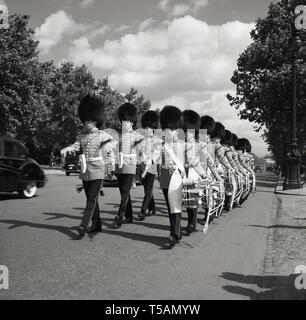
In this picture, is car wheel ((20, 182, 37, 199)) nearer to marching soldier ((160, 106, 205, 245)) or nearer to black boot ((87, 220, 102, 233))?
black boot ((87, 220, 102, 233))

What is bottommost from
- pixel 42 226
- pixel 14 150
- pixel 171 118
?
pixel 42 226

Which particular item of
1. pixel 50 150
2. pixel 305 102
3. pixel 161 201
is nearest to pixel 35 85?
pixel 305 102

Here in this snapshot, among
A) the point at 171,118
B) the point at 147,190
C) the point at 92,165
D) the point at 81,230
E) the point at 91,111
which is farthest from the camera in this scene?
the point at 147,190

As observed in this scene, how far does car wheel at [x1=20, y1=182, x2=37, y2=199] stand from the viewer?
49.5ft

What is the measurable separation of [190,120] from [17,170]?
7199 mm

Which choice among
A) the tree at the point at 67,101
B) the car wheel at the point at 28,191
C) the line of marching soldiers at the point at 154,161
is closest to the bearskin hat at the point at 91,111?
the line of marching soldiers at the point at 154,161

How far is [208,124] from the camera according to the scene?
11109mm

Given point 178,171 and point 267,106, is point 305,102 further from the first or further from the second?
point 178,171

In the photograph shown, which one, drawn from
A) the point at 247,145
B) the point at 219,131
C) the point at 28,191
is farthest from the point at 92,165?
the point at 247,145

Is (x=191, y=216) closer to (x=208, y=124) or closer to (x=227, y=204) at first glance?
(x=208, y=124)

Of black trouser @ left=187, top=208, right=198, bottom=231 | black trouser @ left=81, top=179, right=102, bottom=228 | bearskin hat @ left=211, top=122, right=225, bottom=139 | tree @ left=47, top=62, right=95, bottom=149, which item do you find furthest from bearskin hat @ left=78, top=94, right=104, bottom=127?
tree @ left=47, top=62, right=95, bottom=149
